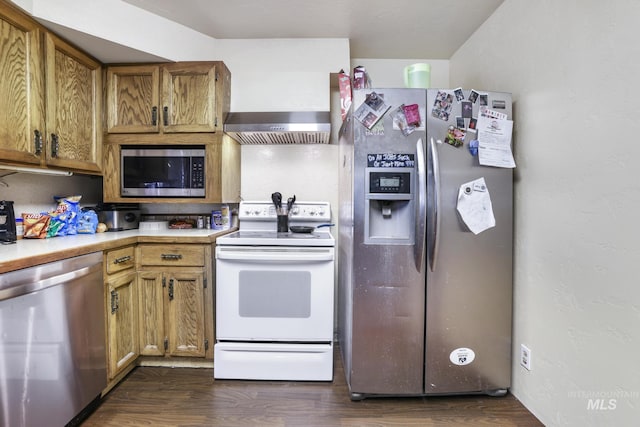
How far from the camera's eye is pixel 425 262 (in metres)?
1.50

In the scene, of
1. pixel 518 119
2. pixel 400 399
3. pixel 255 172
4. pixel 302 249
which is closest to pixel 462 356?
pixel 400 399

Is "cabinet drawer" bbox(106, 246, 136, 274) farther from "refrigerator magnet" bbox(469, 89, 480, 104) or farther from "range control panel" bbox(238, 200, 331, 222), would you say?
"refrigerator magnet" bbox(469, 89, 480, 104)

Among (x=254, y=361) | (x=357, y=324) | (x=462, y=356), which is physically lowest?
(x=254, y=361)

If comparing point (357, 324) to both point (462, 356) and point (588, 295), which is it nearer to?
point (462, 356)

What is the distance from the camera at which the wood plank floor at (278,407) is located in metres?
1.45

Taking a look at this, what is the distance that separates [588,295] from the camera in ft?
3.94

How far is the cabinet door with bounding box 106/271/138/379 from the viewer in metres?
1.60

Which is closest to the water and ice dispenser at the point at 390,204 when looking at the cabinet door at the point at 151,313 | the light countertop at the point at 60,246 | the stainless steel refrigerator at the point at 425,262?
the stainless steel refrigerator at the point at 425,262

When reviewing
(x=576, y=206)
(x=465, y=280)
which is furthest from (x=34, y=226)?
(x=576, y=206)

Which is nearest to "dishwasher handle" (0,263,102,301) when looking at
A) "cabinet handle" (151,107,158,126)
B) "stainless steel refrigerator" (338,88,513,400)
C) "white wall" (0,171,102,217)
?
"white wall" (0,171,102,217)

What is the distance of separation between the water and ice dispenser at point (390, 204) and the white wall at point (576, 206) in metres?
0.62

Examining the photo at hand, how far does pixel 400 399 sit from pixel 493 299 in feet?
2.51

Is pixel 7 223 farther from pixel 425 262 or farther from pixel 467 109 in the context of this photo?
pixel 467 109

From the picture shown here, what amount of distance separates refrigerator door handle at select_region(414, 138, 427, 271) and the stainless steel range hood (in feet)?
2.48
